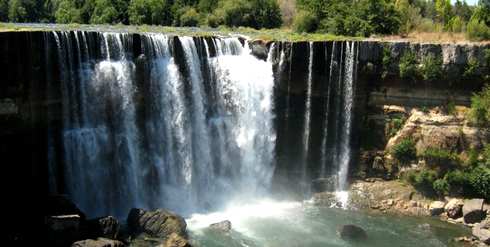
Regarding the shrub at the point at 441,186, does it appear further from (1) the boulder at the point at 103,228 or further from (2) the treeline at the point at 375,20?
(1) the boulder at the point at 103,228

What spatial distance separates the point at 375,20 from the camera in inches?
1511

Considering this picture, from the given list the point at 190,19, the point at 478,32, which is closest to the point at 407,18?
the point at 478,32

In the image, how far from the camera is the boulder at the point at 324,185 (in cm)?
3293

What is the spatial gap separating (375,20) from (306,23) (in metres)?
5.36

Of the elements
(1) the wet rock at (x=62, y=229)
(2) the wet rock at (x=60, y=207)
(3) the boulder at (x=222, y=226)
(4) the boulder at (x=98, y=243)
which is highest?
(2) the wet rock at (x=60, y=207)

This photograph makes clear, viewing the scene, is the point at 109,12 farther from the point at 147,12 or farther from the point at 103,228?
the point at 103,228

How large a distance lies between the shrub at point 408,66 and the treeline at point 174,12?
66.2ft

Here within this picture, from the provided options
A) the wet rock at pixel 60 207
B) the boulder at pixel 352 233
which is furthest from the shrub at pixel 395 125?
the wet rock at pixel 60 207

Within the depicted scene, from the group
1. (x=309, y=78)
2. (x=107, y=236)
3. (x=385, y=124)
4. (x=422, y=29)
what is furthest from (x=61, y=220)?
(x=422, y=29)

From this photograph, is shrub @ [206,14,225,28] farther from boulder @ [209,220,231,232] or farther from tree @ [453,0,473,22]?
boulder @ [209,220,231,232]

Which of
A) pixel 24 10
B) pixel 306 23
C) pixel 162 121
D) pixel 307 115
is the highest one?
pixel 24 10

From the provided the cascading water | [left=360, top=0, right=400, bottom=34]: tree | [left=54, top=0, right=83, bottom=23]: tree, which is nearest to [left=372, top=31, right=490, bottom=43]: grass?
[left=360, top=0, right=400, bottom=34]: tree

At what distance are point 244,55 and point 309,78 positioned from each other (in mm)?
3655

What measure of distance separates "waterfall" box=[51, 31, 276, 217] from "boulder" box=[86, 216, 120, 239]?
3338 mm
